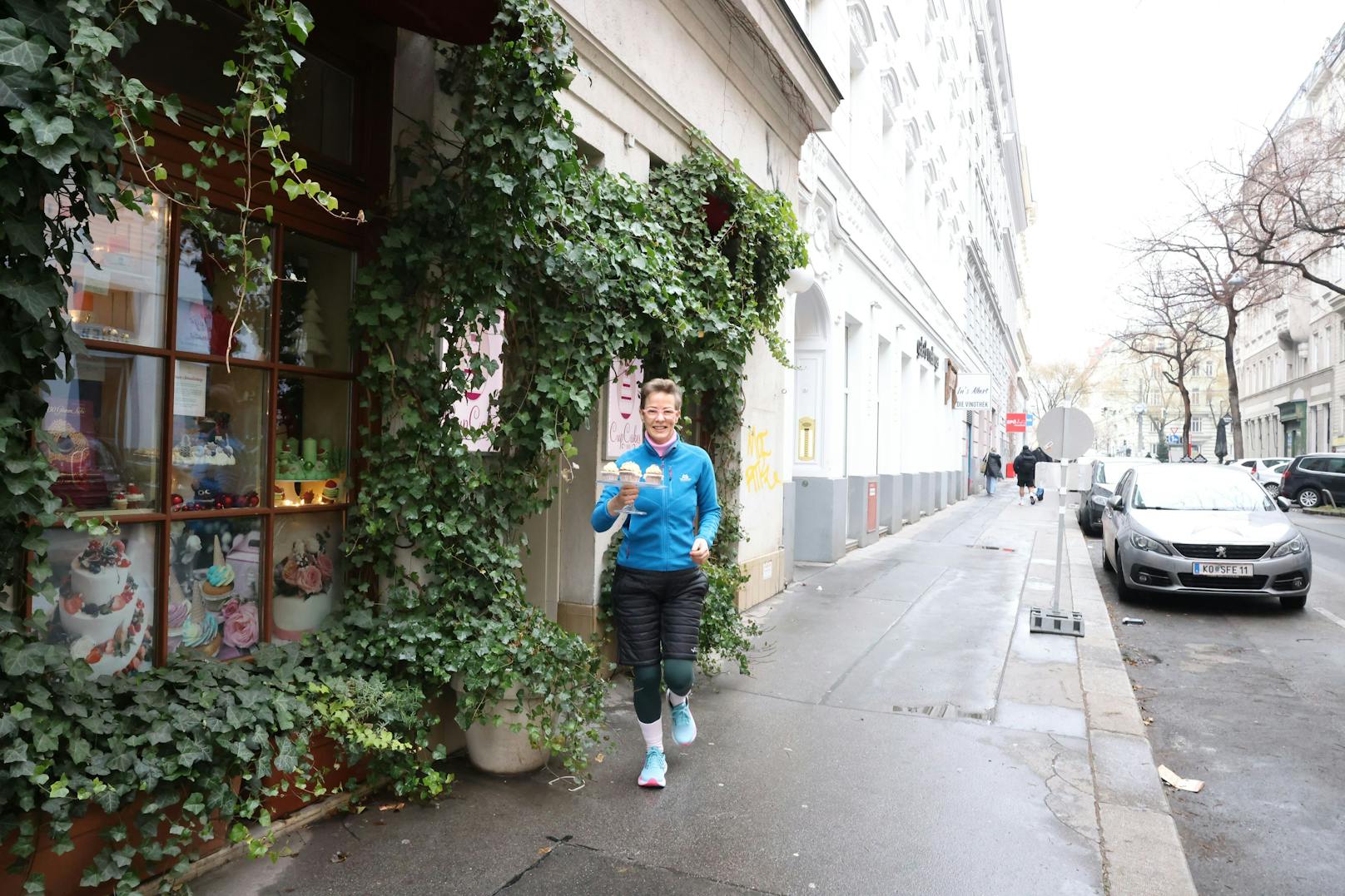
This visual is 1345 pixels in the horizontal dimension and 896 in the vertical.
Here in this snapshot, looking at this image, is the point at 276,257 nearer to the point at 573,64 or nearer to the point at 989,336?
the point at 573,64

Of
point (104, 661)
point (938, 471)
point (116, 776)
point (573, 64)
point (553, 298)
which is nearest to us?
point (116, 776)

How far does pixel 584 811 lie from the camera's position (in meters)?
3.86

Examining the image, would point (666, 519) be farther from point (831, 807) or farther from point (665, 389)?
point (831, 807)

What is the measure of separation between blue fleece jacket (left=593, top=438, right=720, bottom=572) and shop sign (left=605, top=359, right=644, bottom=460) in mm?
1744

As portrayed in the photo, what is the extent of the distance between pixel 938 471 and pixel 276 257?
2160 cm

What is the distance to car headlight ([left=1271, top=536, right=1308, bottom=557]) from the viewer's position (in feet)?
29.8

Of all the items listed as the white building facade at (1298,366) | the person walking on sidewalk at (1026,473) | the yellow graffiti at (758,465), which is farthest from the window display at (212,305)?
the white building facade at (1298,366)

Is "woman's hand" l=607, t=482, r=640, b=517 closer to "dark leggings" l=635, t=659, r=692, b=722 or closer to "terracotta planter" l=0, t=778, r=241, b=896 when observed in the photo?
"dark leggings" l=635, t=659, r=692, b=722

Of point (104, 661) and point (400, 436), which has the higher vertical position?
point (400, 436)

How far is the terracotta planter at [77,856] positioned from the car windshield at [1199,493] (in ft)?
34.1

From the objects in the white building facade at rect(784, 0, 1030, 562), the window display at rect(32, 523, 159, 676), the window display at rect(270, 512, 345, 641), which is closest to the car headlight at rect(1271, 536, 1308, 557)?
the white building facade at rect(784, 0, 1030, 562)

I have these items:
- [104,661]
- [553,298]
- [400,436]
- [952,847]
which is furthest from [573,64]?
[952,847]

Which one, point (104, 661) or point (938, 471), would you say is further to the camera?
point (938, 471)

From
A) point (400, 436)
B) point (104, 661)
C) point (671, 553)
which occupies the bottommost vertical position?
point (104, 661)
